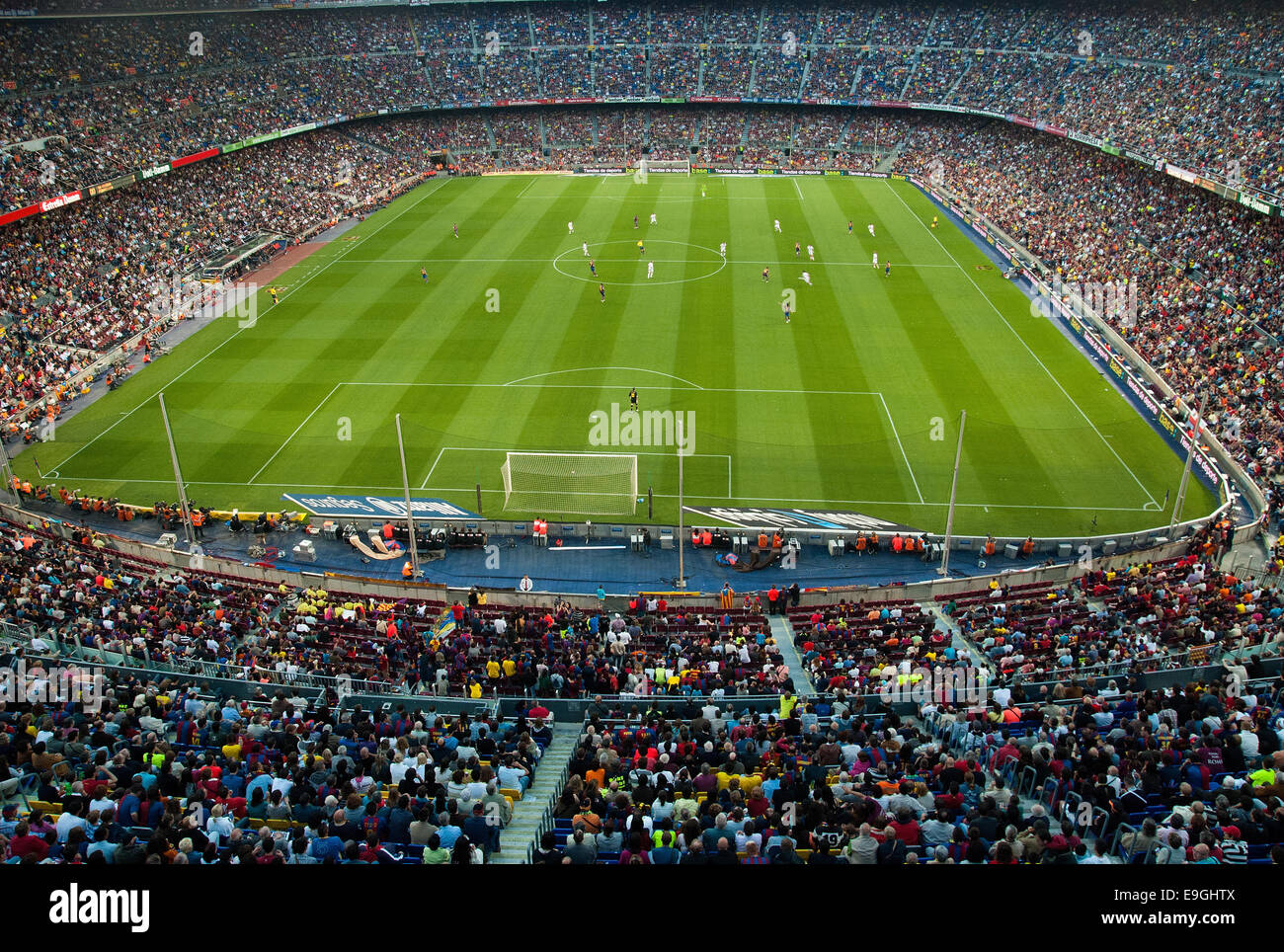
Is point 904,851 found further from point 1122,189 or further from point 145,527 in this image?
point 1122,189

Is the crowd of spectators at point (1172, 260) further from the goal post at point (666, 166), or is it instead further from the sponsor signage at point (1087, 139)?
the goal post at point (666, 166)

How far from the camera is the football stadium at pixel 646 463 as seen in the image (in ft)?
47.6

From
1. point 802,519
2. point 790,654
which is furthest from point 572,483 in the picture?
point 790,654

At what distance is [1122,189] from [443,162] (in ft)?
219

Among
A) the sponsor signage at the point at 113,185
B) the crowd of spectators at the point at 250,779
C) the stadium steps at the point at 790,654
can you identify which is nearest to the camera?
the crowd of spectators at the point at 250,779

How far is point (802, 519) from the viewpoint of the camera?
35.9 m

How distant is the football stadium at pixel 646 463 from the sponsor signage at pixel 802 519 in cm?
28

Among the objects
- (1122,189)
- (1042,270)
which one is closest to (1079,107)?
(1122,189)

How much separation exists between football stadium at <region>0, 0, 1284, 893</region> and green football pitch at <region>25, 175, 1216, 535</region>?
0.32 meters

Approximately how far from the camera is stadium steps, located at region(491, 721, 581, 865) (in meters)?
14.2

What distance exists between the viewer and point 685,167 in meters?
103

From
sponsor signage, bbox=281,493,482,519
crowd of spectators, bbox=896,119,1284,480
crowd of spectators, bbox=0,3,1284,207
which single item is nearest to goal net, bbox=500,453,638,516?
sponsor signage, bbox=281,493,482,519
